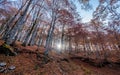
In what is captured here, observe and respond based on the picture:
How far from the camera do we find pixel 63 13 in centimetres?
1689

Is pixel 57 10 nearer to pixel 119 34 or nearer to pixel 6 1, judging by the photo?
pixel 6 1

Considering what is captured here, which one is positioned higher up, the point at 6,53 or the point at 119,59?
the point at 6,53

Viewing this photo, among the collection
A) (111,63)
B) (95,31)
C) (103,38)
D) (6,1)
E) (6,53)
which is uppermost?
(6,1)

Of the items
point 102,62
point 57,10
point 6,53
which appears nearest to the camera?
point 6,53

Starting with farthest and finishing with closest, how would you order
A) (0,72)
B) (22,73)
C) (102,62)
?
(102,62), (22,73), (0,72)

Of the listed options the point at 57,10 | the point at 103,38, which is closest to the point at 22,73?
the point at 57,10

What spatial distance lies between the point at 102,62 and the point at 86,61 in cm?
298

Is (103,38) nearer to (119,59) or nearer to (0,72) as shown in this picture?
(119,59)

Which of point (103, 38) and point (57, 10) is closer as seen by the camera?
point (57, 10)

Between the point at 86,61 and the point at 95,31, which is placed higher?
the point at 95,31

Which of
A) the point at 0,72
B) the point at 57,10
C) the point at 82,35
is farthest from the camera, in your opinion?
the point at 82,35

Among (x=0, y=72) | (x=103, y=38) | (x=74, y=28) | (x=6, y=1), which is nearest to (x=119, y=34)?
(x=103, y=38)

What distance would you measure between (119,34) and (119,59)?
501 cm

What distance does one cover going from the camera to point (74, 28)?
27.7m
